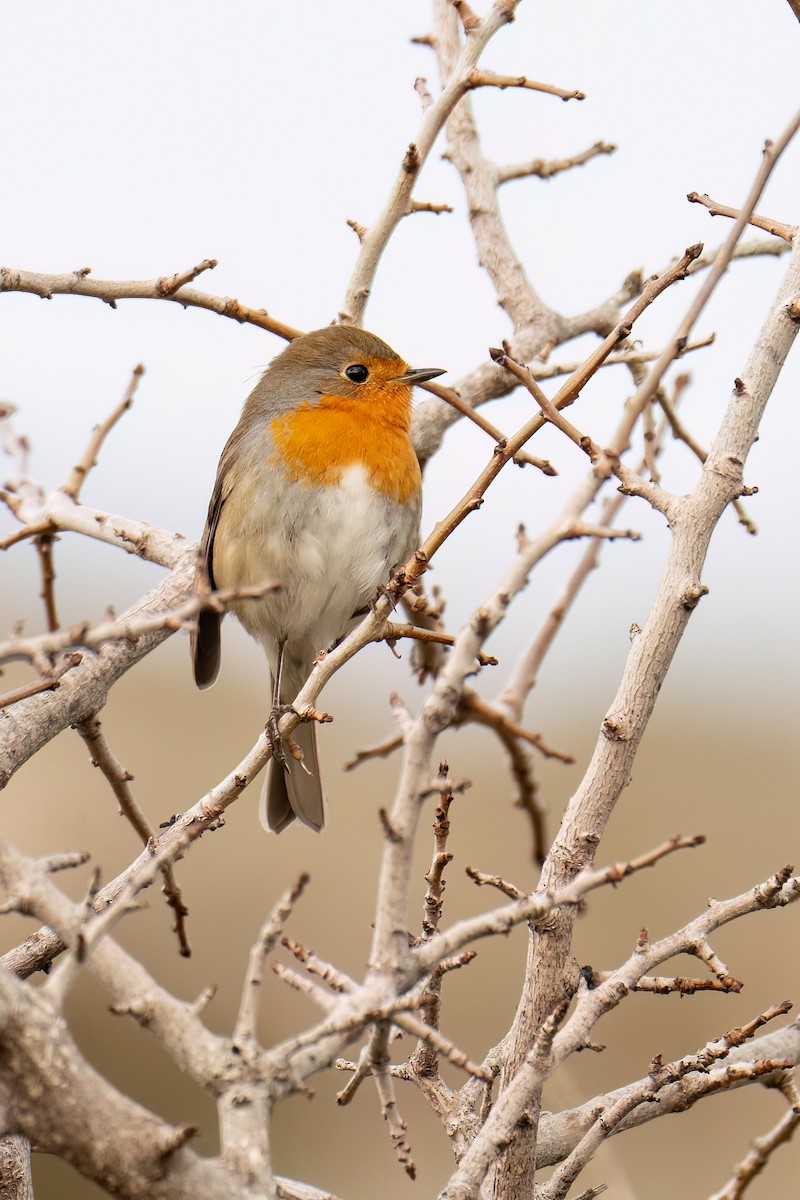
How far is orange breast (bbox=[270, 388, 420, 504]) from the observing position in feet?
12.0

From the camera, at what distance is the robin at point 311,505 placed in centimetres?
364

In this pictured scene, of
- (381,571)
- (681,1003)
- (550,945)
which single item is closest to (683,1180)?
(681,1003)

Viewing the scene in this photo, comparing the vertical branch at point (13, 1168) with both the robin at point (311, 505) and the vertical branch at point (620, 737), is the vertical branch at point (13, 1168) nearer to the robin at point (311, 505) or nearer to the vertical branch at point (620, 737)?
the vertical branch at point (620, 737)

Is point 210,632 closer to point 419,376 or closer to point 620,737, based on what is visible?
point 419,376

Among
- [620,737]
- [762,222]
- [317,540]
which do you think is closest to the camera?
[620,737]

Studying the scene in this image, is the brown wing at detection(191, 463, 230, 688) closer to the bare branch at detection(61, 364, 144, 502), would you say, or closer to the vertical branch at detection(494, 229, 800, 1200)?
the bare branch at detection(61, 364, 144, 502)

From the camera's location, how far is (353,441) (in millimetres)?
3707

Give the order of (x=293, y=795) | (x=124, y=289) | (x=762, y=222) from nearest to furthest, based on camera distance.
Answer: (x=762, y=222) < (x=124, y=289) < (x=293, y=795)

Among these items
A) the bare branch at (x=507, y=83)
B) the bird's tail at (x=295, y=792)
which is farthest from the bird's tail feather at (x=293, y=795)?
the bare branch at (x=507, y=83)

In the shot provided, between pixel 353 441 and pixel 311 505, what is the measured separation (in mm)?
239

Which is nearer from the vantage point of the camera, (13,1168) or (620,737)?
(620,737)

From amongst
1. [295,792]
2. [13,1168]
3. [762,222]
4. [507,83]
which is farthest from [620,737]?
[295,792]

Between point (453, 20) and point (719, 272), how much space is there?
2.67 meters

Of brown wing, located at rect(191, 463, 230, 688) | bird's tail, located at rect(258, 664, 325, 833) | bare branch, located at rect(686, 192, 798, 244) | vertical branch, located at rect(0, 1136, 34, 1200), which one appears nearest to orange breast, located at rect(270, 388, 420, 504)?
brown wing, located at rect(191, 463, 230, 688)
